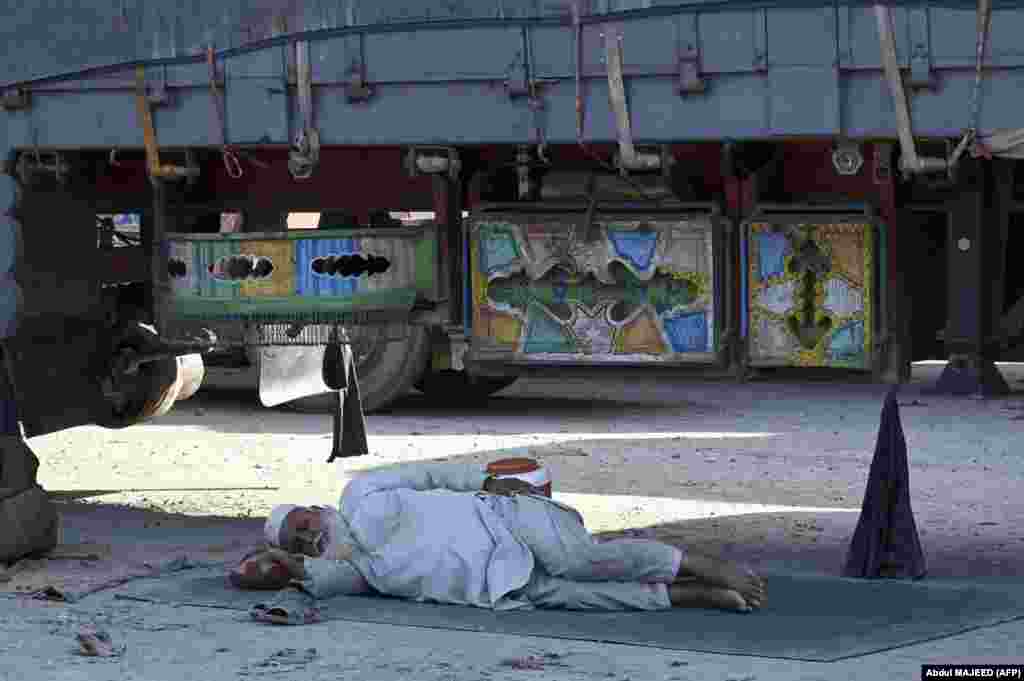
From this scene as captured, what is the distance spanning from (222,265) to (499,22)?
2202mm

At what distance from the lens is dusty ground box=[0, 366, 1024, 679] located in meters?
10.0

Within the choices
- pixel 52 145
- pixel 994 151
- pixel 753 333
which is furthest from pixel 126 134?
pixel 994 151

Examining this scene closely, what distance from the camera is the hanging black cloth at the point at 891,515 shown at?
907 centimetres

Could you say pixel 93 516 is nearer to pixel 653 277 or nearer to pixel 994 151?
pixel 653 277

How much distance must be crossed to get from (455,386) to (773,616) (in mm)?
9599

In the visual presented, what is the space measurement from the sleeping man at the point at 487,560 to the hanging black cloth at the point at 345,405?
2.95 meters

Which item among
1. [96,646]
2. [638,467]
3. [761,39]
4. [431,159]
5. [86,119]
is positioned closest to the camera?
[96,646]

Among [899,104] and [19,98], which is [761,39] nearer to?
[899,104]

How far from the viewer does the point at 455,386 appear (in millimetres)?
17531

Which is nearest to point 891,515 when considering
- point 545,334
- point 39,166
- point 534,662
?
point 545,334

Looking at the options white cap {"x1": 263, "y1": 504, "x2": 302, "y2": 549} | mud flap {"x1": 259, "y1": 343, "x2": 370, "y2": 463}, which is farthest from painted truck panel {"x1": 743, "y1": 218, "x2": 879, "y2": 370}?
mud flap {"x1": 259, "y1": 343, "x2": 370, "y2": 463}

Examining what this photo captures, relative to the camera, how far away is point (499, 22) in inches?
357

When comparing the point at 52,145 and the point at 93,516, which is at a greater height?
the point at 52,145

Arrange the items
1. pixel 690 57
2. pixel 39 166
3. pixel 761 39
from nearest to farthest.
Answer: pixel 761 39
pixel 690 57
pixel 39 166
